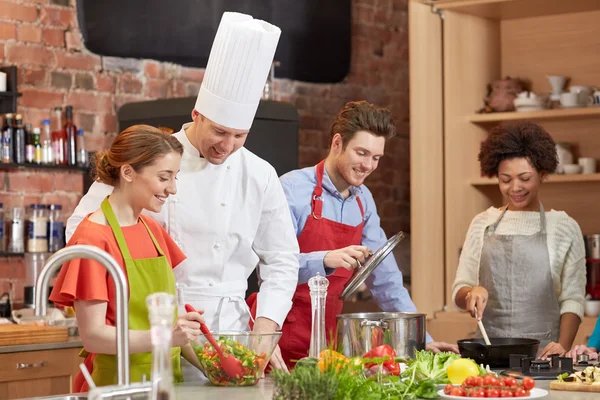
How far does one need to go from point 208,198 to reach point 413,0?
2376mm

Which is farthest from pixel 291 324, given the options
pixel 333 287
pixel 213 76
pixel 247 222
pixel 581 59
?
pixel 581 59

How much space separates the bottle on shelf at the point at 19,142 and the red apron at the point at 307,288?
1520 millimetres

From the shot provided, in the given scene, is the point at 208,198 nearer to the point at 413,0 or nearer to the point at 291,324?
the point at 291,324

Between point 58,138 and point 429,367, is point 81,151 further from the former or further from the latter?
point 429,367

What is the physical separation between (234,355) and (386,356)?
0.34 meters

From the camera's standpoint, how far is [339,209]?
10.7ft

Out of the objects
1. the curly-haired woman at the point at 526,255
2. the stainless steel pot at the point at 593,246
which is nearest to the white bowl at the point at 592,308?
the stainless steel pot at the point at 593,246

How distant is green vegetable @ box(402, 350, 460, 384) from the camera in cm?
219

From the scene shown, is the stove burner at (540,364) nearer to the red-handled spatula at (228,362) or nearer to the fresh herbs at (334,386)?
the fresh herbs at (334,386)

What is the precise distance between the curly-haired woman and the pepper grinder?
1124 mm

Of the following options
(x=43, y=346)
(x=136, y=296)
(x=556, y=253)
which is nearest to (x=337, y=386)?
(x=136, y=296)

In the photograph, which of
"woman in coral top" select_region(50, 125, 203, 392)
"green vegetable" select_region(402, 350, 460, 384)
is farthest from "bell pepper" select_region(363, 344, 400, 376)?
"woman in coral top" select_region(50, 125, 203, 392)

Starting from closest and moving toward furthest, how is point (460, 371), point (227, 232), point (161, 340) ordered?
1. point (161, 340)
2. point (460, 371)
3. point (227, 232)

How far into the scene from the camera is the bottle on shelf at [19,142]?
13.7 ft
